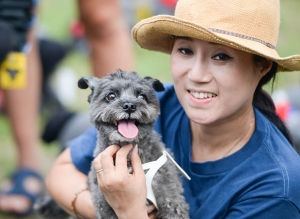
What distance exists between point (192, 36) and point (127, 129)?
44 centimetres

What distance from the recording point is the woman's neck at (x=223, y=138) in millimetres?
2395

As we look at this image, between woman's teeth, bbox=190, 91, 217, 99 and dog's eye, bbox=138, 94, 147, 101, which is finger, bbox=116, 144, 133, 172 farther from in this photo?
woman's teeth, bbox=190, 91, 217, 99

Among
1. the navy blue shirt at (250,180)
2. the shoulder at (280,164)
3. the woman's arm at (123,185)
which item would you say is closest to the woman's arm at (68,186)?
the woman's arm at (123,185)

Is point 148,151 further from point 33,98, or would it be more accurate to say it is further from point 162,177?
point 33,98

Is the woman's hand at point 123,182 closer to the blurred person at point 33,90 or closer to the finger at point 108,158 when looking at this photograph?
the finger at point 108,158

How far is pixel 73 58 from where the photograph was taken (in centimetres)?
641

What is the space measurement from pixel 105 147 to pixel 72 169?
18.6 inches

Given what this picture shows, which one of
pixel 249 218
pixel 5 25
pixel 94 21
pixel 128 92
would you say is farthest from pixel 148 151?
pixel 94 21

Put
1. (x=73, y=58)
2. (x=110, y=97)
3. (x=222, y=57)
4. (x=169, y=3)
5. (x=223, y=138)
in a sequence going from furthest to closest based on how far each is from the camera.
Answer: (x=169, y=3), (x=73, y=58), (x=223, y=138), (x=222, y=57), (x=110, y=97)

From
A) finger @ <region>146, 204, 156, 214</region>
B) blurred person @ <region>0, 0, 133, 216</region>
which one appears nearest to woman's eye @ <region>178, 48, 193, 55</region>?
finger @ <region>146, 204, 156, 214</region>

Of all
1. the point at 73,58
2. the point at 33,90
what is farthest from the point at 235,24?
the point at 73,58

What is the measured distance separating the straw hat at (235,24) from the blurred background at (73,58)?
6.84 ft

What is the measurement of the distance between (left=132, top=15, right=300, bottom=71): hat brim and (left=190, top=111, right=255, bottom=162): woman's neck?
288mm

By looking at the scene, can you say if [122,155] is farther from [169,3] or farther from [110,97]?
[169,3]
